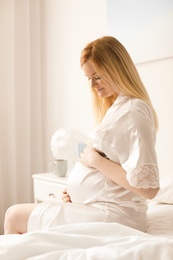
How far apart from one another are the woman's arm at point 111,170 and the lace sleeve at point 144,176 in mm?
25

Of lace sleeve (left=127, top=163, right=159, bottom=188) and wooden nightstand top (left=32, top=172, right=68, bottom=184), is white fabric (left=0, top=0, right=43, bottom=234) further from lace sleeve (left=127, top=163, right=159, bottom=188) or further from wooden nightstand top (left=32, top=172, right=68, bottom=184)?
lace sleeve (left=127, top=163, right=159, bottom=188)

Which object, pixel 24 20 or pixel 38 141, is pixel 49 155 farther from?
pixel 24 20

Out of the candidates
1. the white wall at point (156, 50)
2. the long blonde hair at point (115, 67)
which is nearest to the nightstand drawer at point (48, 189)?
the white wall at point (156, 50)

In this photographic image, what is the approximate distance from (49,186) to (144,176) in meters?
1.35

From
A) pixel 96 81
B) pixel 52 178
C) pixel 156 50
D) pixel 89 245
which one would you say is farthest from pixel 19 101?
pixel 89 245

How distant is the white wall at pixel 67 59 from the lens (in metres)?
2.96

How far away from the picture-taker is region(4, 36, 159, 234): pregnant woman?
1.46 meters

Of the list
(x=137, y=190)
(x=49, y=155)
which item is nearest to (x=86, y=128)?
(x=49, y=155)

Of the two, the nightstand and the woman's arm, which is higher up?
the woman's arm

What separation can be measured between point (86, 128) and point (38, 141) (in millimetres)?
610

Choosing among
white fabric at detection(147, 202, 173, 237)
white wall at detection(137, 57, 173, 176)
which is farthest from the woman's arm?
white wall at detection(137, 57, 173, 176)

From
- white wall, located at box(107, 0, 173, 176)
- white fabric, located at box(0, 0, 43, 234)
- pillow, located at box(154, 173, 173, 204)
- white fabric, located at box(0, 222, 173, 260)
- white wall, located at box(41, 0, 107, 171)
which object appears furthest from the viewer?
white fabric, located at box(0, 0, 43, 234)

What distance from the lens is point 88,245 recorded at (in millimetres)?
1058

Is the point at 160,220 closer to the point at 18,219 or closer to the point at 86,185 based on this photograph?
the point at 86,185
